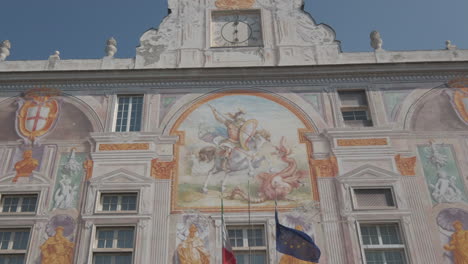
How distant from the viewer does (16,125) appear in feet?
57.0

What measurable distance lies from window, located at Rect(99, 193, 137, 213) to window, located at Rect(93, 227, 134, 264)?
0.59 metres

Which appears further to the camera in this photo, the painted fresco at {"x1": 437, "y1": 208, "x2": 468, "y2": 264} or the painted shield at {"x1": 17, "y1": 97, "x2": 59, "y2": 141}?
the painted shield at {"x1": 17, "y1": 97, "x2": 59, "y2": 141}

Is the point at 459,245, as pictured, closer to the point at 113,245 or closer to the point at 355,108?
the point at 355,108

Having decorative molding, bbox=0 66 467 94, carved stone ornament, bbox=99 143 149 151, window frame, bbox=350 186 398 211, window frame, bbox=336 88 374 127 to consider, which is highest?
decorative molding, bbox=0 66 467 94

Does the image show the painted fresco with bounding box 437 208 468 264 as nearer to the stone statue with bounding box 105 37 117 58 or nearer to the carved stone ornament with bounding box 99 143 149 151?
the carved stone ornament with bounding box 99 143 149 151

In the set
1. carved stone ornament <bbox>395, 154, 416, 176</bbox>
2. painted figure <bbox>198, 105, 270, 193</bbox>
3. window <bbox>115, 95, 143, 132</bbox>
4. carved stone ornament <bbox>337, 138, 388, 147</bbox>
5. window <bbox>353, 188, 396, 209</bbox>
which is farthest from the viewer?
window <bbox>115, 95, 143, 132</bbox>

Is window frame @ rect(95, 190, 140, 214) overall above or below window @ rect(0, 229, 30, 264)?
above

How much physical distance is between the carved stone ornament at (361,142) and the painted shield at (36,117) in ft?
30.3

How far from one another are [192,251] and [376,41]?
10065 mm

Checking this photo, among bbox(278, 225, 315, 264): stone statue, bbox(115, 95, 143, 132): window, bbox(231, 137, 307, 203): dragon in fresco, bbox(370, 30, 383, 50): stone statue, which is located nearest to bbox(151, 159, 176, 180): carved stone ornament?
bbox(115, 95, 143, 132): window

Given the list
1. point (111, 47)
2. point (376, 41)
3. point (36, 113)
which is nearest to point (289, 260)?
point (376, 41)

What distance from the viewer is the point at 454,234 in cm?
1470

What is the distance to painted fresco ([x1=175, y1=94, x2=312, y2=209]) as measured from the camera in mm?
15570

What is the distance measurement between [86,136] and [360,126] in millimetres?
8696
